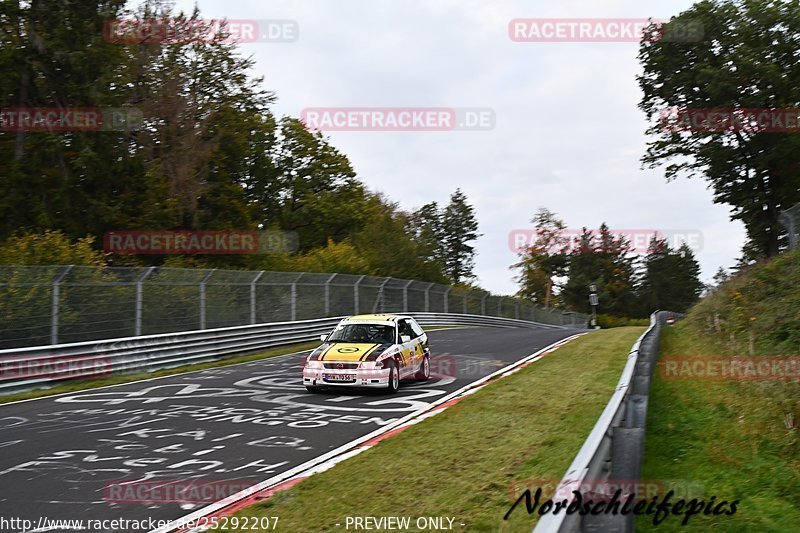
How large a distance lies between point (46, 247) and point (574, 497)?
70.0ft

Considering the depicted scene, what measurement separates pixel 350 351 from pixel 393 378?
96 cm

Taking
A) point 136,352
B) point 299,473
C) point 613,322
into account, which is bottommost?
Result: point 613,322

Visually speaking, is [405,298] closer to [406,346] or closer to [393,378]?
[406,346]

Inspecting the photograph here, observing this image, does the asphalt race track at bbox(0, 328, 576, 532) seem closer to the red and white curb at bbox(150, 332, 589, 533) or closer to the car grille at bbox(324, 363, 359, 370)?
the red and white curb at bbox(150, 332, 589, 533)

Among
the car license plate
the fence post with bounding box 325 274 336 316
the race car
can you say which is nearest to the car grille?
the race car

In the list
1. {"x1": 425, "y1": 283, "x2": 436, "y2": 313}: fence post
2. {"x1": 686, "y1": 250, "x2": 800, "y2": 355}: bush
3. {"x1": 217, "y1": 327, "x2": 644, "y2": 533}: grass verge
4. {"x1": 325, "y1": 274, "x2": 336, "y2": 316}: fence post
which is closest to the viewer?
{"x1": 217, "y1": 327, "x2": 644, "y2": 533}: grass verge

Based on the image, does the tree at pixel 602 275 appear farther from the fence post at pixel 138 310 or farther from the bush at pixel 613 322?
the fence post at pixel 138 310

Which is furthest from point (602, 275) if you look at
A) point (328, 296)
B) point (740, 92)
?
point (328, 296)

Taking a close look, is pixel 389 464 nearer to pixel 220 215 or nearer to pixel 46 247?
pixel 46 247

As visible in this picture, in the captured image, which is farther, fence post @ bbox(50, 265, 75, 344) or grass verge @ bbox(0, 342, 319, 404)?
fence post @ bbox(50, 265, 75, 344)

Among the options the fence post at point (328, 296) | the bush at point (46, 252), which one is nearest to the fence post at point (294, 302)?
the fence post at point (328, 296)

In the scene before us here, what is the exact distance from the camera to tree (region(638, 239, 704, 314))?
4437 inches

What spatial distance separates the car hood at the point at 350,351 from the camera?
13656 millimetres

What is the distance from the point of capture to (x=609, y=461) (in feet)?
18.7
